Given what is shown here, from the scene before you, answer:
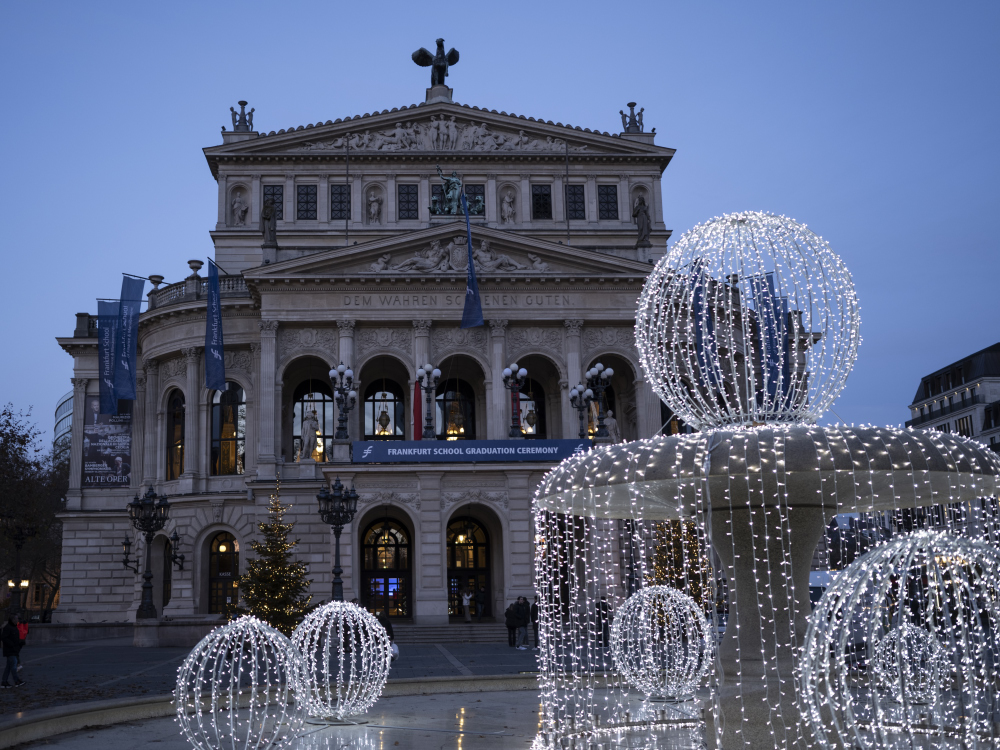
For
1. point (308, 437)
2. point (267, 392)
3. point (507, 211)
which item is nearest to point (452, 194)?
point (507, 211)

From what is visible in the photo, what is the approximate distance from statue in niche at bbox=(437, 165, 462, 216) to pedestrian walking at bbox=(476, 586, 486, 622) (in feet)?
55.0

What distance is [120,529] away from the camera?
1895 inches

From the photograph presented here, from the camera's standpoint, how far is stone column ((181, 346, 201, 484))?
148 feet

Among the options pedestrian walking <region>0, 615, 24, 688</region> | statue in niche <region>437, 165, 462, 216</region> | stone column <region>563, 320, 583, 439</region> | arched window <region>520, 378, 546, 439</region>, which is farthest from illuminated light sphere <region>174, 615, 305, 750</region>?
statue in niche <region>437, 165, 462, 216</region>

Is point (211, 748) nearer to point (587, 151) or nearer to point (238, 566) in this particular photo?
point (238, 566)

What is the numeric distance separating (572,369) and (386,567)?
1143cm

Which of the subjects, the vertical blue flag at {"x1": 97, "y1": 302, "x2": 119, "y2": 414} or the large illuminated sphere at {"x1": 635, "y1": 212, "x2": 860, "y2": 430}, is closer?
the large illuminated sphere at {"x1": 635, "y1": 212, "x2": 860, "y2": 430}

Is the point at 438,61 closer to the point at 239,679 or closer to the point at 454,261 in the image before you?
the point at 454,261

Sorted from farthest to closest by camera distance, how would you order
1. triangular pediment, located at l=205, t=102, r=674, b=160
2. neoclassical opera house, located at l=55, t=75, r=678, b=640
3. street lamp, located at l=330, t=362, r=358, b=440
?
1. triangular pediment, located at l=205, t=102, r=674, b=160
2. neoclassical opera house, located at l=55, t=75, r=678, b=640
3. street lamp, located at l=330, t=362, r=358, b=440

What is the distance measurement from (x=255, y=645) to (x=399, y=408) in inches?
1413

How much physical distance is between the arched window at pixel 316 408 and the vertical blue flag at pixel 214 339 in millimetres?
5639

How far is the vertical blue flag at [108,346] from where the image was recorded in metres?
44.5

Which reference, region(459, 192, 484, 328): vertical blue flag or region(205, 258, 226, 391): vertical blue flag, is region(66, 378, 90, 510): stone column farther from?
region(459, 192, 484, 328): vertical blue flag

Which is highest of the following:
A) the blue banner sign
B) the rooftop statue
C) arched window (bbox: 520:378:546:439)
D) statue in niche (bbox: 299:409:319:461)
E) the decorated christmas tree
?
the rooftop statue
